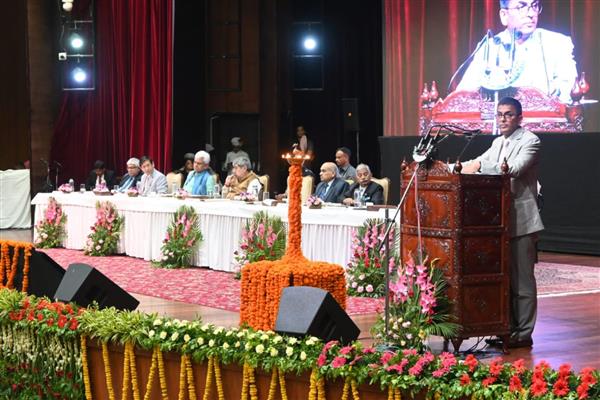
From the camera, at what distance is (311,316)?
14.6ft

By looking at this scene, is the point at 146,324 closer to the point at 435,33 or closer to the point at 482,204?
the point at 482,204

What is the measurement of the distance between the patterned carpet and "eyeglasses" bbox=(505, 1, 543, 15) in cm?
299

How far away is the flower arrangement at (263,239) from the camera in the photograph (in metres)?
10.0

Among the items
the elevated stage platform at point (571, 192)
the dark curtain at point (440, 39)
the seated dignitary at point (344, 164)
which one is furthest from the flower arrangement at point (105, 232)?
the dark curtain at point (440, 39)

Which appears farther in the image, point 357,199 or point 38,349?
point 357,199

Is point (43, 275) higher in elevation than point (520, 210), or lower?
lower

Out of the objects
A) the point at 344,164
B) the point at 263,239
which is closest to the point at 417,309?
the point at 263,239

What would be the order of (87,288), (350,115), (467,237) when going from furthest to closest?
(350,115) < (467,237) < (87,288)

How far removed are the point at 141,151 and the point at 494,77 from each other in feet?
22.8

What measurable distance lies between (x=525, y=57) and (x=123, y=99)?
26.1 ft

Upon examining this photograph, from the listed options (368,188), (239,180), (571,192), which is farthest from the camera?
(571,192)

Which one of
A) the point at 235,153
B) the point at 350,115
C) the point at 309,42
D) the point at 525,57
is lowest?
the point at 235,153

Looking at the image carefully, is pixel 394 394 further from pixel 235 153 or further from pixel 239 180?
pixel 235 153

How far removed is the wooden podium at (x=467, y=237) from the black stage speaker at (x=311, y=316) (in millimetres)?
1580
